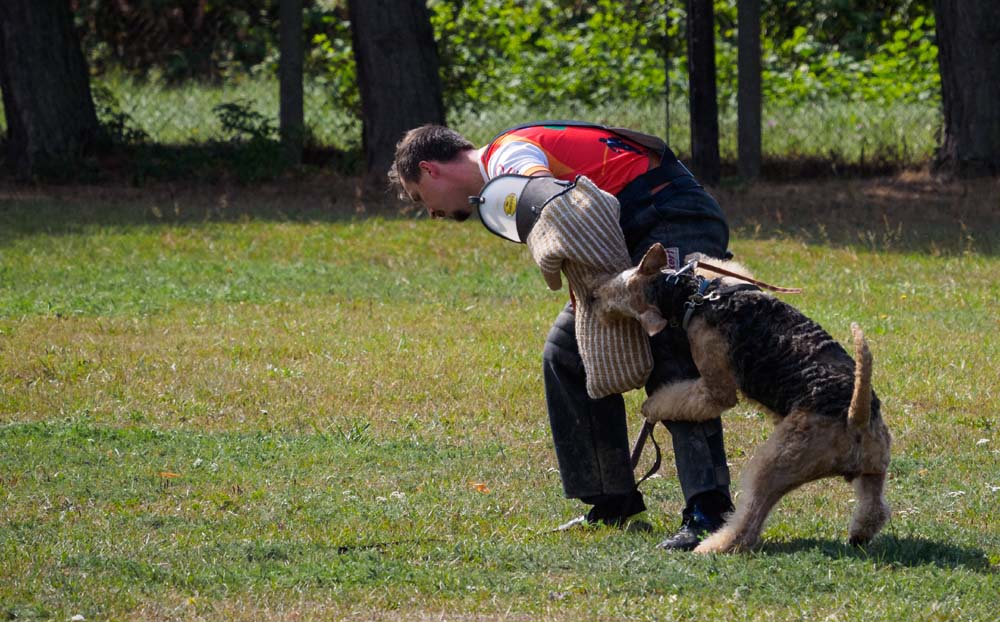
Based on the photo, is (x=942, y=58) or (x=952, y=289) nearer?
(x=952, y=289)

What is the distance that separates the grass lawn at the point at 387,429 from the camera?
158 inches

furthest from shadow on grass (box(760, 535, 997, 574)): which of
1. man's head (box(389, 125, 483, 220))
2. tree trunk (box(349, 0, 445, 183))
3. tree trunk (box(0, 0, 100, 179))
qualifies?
tree trunk (box(0, 0, 100, 179))

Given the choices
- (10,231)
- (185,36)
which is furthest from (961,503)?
(185,36)

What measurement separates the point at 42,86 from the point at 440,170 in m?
10.3

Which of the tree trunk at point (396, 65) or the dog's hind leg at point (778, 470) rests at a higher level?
the tree trunk at point (396, 65)

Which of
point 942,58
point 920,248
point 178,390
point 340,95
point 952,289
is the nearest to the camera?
point 178,390

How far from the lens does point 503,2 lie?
20328 millimetres

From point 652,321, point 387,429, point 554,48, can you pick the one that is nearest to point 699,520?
point 652,321

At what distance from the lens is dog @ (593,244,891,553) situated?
3.96m

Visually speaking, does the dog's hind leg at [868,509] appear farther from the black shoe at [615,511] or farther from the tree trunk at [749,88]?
the tree trunk at [749,88]

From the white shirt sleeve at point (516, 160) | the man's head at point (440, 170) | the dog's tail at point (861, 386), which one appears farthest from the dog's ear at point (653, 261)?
the man's head at point (440, 170)

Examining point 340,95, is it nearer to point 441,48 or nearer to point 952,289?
point 441,48

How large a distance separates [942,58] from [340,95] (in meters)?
7.04

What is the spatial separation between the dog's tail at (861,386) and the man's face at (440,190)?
1417 millimetres
